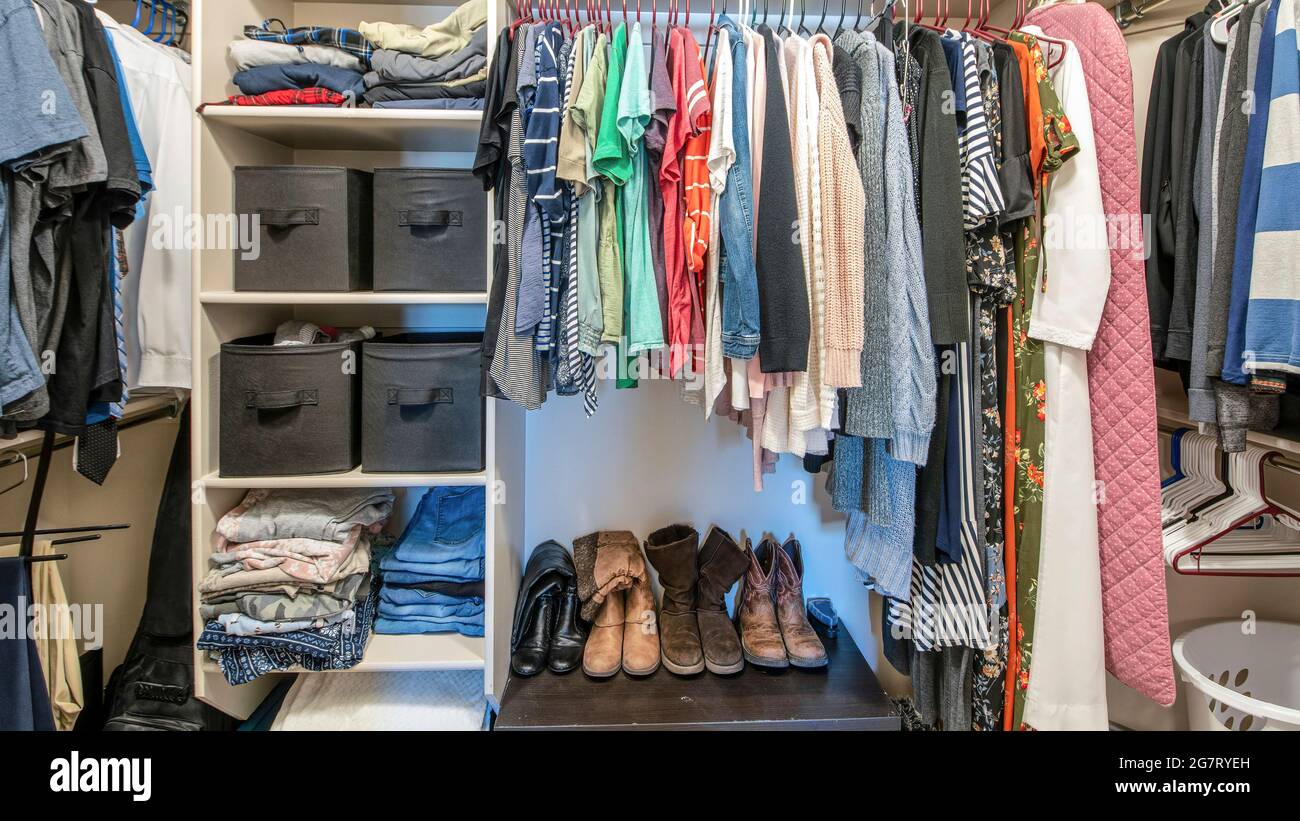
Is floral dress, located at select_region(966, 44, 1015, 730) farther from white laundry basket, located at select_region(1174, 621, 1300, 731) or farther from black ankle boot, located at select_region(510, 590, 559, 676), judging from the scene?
black ankle boot, located at select_region(510, 590, 559, 676)

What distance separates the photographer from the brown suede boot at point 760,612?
1.56m

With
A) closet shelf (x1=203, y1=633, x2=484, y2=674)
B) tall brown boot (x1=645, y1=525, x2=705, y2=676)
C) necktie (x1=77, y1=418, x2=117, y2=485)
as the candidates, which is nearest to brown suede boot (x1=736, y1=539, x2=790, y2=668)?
tall brown boot (x1=645, y1=525, x2=705, y2=676)

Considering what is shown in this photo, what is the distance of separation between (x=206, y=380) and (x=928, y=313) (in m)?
1.47

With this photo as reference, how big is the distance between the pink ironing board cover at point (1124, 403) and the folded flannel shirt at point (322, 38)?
1.52 meters

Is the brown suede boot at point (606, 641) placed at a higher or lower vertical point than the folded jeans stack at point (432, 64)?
lower

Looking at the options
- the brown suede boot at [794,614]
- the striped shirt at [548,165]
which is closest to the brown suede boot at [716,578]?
the brown suede boot at [794,614]

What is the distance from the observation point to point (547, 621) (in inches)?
64.7

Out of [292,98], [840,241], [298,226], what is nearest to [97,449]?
[298,226]

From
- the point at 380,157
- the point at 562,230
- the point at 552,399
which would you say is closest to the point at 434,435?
the point at 552,399

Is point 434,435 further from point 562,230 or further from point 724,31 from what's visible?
point 724,31

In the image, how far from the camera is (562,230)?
1.27 metres

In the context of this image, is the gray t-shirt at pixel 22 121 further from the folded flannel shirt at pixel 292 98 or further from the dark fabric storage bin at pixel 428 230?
the dark fabric storage bin at pixel 428 230

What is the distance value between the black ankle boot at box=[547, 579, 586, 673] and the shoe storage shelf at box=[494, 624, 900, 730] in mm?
27
